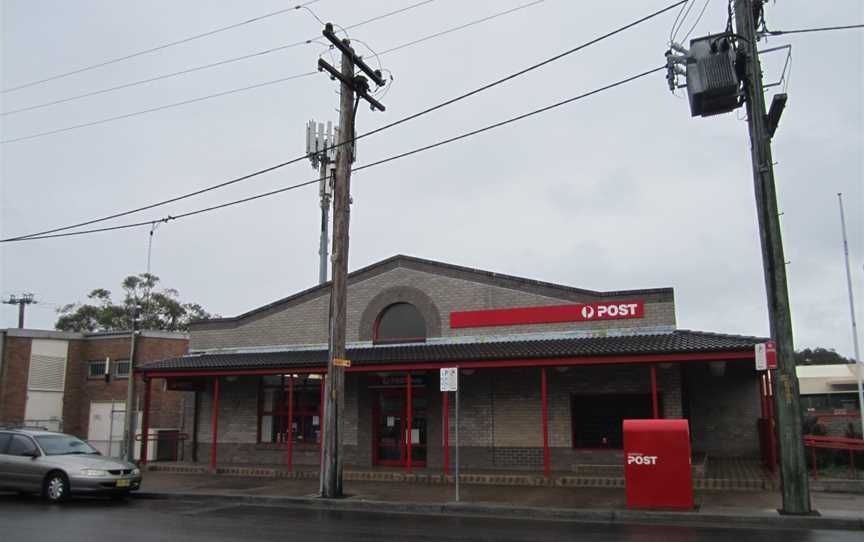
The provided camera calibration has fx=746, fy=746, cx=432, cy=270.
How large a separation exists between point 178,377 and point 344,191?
9695 millimetres

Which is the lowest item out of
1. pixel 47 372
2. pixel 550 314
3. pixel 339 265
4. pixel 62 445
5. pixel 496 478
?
pixel 496 478

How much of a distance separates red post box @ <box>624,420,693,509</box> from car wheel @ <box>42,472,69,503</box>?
10.9 m

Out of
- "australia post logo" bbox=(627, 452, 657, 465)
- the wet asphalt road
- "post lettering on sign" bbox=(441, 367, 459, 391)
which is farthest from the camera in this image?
"post lettering on sign" bbox=(441, 367, 459, 391)

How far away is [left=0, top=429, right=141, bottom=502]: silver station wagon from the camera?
14867 mm

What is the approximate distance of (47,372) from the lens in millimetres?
29734

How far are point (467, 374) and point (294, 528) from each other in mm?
9250

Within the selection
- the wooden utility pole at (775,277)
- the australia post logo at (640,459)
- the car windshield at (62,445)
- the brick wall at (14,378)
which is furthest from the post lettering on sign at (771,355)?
the brick wall at (14,378)

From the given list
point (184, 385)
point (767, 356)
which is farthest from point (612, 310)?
point (184, 385)

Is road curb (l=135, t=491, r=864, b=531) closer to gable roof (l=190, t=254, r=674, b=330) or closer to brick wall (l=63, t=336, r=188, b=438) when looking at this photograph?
gable roof (l=190, t=254, r=674, b=330)

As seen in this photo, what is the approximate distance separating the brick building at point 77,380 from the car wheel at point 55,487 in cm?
1346

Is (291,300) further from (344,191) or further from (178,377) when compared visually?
(344,191)

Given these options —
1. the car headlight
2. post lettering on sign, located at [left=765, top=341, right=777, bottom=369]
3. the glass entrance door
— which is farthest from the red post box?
the car headlight

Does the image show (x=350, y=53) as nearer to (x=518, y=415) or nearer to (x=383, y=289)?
(x=383, y=289)

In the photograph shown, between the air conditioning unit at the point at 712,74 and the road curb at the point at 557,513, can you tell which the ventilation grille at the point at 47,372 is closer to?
the road curb at the point at 557,513
